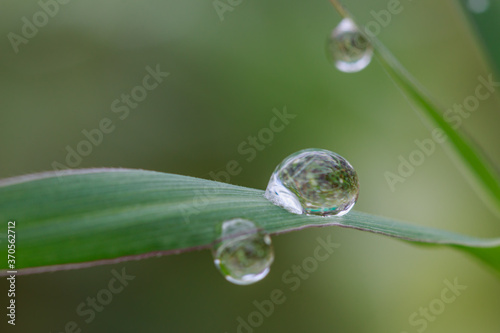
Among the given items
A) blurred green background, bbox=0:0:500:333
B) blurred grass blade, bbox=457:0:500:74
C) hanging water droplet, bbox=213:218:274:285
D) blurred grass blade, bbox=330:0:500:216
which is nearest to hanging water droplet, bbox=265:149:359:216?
hanging water droplet, bbox=213:218:274:285

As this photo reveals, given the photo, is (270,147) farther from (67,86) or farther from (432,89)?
(67,86)

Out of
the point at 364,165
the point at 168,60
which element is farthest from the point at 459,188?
the point at 168,60

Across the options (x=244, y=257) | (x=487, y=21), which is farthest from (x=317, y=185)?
(x=487, y=21)

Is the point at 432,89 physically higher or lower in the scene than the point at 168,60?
lower

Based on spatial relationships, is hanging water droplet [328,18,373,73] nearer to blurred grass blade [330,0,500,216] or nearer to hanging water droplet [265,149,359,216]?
blurred grass blade [330,0,500,216]

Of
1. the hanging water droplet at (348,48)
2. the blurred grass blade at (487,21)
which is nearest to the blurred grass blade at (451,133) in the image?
the blurred grass blade at (487,21)

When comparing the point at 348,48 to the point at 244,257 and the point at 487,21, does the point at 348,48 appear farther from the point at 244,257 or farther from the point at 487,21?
the point at 244,257

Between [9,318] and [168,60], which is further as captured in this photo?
[168,60]
